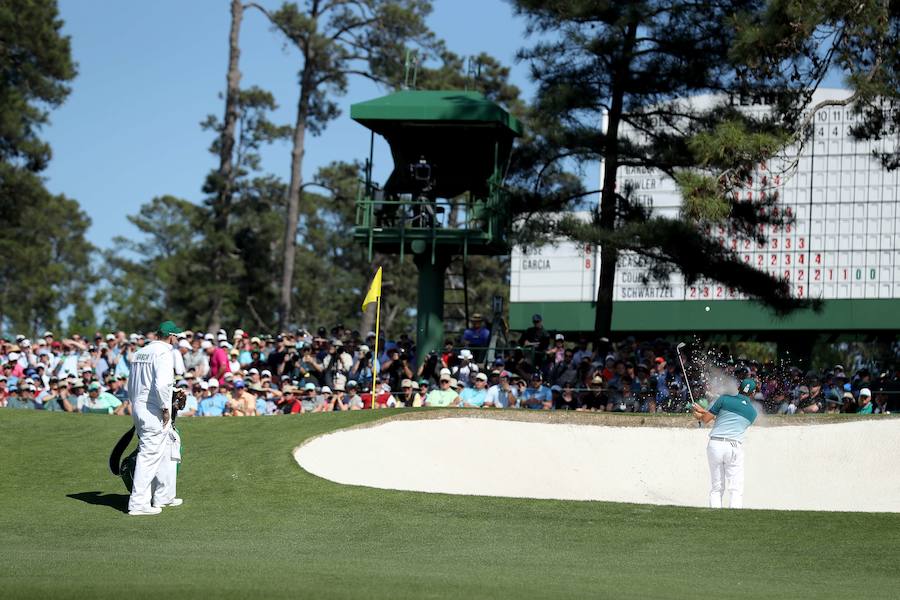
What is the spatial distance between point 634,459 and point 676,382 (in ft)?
7.65

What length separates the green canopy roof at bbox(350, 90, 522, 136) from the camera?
1056 inches

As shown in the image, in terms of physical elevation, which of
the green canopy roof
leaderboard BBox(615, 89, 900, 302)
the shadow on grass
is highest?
the green canopy roof

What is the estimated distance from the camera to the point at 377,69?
41.4 meters

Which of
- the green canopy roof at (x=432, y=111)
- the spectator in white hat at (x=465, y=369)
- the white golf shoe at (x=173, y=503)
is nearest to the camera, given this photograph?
the white golf shoe at (x=173, y=503)

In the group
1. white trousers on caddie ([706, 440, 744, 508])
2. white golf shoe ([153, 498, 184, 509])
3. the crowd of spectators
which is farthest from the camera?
the crowd of spectators

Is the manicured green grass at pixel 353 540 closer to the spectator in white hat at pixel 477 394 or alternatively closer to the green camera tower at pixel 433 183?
the spectator in white hat at pixel 477 394

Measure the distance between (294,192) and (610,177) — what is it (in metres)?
16.4

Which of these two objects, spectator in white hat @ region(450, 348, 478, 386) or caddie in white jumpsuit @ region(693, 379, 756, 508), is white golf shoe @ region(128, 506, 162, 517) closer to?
caddie in white jumpsuit @ region(693, 379, 756, 508)

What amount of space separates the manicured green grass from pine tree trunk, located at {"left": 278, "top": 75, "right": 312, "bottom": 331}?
23.2 m

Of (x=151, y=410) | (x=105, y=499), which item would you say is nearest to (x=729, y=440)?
(x=151, y=410)

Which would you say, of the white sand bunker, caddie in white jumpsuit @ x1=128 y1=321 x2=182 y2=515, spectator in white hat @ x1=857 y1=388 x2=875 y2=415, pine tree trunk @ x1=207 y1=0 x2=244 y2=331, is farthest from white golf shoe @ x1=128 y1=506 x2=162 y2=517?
pine tree trunk @ x1=207 y1=0 x2=244 y2=331

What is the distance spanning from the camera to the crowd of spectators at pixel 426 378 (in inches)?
846

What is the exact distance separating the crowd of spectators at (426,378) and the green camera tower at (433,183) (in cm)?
212

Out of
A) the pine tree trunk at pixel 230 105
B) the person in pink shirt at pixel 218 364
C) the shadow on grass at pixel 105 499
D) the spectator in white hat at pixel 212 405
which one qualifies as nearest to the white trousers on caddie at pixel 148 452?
the shadow on grass at pixel 105 499
